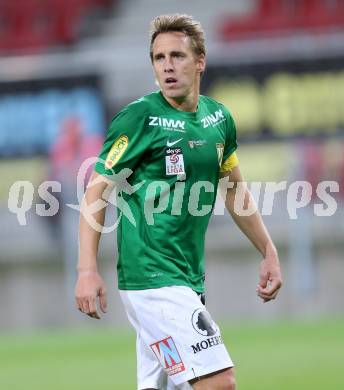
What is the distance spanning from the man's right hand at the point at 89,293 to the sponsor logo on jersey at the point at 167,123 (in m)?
0.69

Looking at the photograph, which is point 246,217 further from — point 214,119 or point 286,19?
point 286,19

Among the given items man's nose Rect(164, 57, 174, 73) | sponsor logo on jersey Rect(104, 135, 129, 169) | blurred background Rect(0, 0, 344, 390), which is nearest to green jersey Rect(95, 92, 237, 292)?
sponsor logo on jersey Rect(104, 135, 129, 169)

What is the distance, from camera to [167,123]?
509 cm

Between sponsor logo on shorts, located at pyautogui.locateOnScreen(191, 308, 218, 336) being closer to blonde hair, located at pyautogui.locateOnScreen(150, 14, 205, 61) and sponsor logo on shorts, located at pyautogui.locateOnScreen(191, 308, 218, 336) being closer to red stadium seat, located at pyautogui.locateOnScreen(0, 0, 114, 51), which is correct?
blonde hair, located at pyautogui.locateOnScreen(150, 14, 205, 61)

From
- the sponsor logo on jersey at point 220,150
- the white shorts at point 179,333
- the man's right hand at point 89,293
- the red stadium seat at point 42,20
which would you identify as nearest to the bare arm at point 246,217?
the sponsor logo on jersey at point 220,150

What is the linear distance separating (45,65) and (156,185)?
34.5 feet

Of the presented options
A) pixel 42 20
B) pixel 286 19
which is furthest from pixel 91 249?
pixel 42 20

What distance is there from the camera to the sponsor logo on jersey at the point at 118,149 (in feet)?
16.4

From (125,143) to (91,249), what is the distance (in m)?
0.46

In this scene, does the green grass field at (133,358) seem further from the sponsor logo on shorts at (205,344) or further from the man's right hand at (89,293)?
the man's right hand at (89,293)

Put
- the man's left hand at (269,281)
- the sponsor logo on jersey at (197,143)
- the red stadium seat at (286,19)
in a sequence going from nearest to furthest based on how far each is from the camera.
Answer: the sponsor logo on jersey at (197,143)
the man's left hand at (269,281)
the red stadium seat at (286,19)

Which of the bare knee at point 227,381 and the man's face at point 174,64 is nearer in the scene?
the bare knee at point 227,381

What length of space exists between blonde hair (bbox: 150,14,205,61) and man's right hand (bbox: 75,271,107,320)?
103 cm

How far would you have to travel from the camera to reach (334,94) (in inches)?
569
